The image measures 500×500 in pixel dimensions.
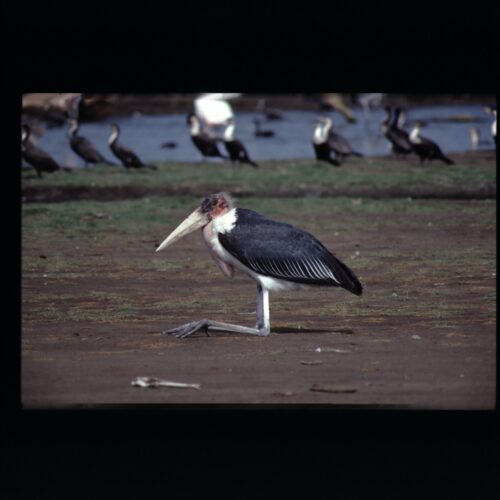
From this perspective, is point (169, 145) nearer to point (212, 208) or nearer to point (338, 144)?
point (338, 144)

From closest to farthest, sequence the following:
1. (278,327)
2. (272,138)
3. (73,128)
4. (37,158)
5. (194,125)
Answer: (278,327), (37,158), (73,128), (194,125), (272,138)

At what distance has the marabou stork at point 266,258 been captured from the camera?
8.88 metres

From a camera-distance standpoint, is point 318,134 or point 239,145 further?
point 318,134

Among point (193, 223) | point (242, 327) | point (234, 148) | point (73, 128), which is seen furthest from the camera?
point (234, 148)

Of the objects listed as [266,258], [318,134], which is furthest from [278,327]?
[318,134]

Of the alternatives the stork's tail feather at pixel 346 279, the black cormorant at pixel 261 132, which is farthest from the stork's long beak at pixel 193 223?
the black cormorant at pixel 261 132

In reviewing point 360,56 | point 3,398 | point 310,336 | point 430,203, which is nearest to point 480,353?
point 310,336

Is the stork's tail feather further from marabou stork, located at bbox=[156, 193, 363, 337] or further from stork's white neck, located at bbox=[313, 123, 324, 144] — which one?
stork's white neck, located at bbox=[313, 123, 324, 144]

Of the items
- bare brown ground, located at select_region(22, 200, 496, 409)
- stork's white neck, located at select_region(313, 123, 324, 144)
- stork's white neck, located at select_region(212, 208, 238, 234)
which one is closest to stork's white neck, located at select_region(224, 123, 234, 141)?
stork's white neck, located at select_region(313, 123, 324, 144)

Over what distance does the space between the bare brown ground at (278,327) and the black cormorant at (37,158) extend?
916 mm

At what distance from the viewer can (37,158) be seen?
11.9 metres

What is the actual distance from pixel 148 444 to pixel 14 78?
2249 millimetres

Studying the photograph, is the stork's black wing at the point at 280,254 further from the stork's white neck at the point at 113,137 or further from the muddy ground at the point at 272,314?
the stork's white neck at the point at 113,137

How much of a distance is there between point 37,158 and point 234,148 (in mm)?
2304
